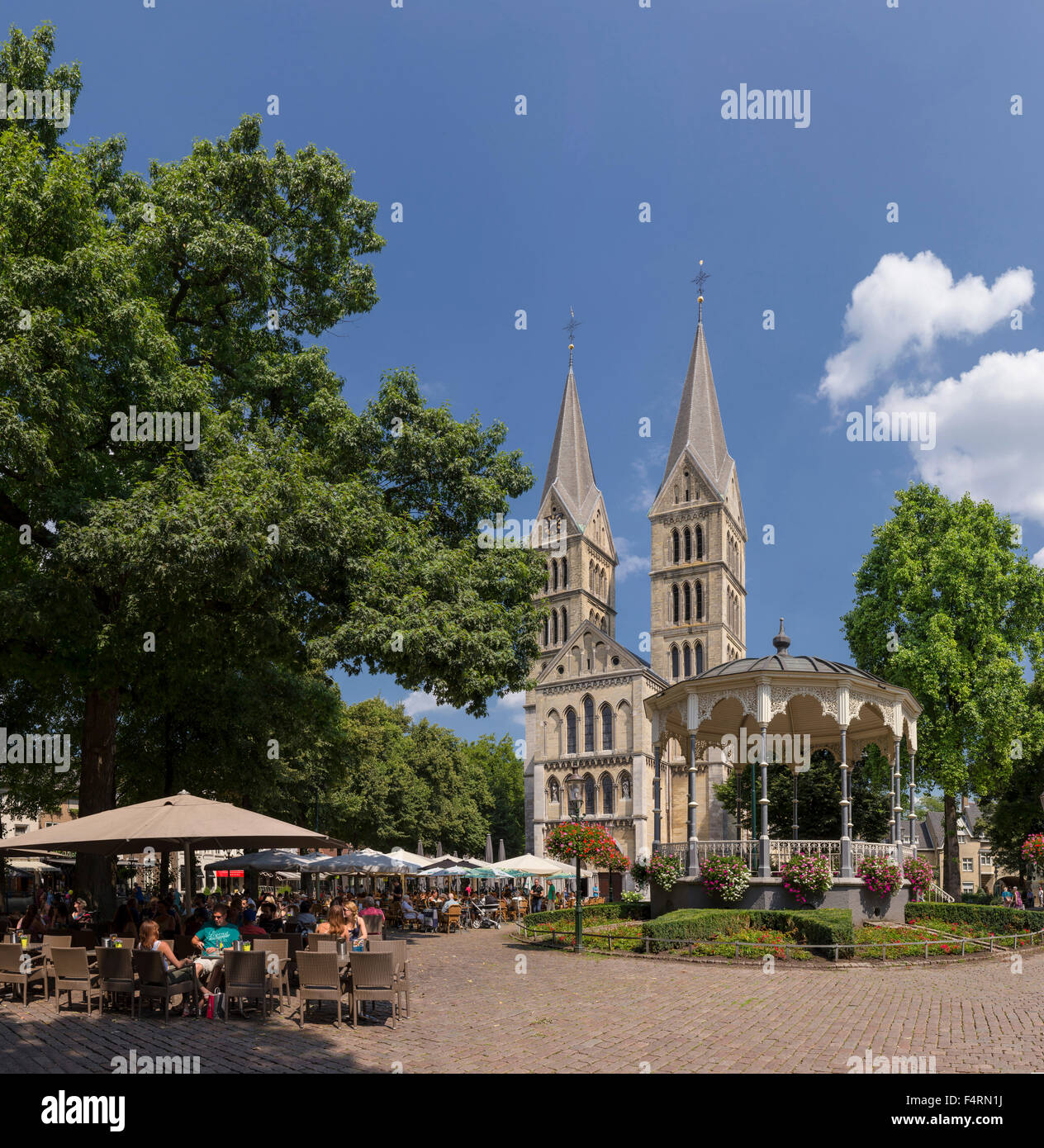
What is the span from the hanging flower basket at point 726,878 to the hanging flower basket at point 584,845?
218 centimetres

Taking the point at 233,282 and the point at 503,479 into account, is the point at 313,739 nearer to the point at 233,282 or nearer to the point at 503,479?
the point at 503,479

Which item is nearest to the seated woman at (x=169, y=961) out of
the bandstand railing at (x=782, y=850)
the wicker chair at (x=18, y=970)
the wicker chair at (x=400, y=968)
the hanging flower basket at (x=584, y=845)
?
the wicker chair at (x=18, y=970)

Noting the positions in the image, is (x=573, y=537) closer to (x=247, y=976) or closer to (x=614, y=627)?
(x=614, y=627)

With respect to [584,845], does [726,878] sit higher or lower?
lower

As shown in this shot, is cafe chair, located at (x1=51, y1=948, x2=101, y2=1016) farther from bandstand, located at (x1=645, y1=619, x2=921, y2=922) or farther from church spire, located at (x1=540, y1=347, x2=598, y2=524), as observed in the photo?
church spire, located at (x1=540, y1=347, x2=598, y2=524)

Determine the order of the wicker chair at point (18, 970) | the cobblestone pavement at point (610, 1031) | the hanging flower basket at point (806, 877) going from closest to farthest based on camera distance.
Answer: the cobblestone pavement at point (610, 1031), the wicker chair at point (18, 970), the hanging flower basket at point (806, 877)

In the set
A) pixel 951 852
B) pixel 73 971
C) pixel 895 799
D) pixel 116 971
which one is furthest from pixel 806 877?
pixel 951 852

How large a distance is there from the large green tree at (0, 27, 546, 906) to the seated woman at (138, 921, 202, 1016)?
643cm

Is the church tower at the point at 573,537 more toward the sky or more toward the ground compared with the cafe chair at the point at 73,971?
more toward the sky

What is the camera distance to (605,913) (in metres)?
26.8

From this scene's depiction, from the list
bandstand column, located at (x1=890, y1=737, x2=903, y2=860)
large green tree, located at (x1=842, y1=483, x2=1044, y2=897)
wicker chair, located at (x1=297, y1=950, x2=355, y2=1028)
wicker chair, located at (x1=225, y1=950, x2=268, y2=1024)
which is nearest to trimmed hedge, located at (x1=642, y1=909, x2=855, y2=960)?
bandstand column, located at (x1=890, y1=737, x2=903, y2=860)

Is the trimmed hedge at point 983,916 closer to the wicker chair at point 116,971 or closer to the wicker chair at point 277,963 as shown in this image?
the wicker chair at point 277,963

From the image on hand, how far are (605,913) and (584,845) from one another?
5.58 meters

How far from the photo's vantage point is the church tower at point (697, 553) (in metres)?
85.3
